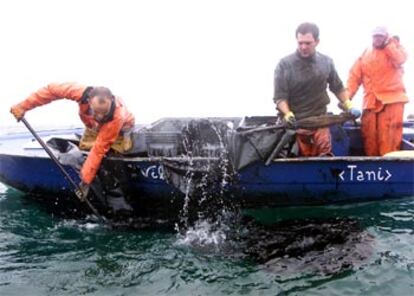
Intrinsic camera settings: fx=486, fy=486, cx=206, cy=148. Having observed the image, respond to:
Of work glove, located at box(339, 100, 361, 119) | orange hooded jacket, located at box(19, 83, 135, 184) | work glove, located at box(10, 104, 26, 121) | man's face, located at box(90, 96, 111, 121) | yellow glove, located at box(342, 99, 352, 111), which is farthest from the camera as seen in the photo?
yellow glove, located at box(342, 99, 352, 111)

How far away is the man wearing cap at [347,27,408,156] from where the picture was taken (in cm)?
607

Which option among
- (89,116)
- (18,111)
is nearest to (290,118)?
(89,116)

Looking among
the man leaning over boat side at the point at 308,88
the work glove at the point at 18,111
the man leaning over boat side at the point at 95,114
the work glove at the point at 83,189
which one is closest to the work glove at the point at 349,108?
the man leaning over boat side at the point at 308,88

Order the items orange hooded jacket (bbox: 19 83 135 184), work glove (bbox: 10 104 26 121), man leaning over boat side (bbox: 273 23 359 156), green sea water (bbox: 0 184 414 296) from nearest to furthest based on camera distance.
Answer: green sea water (bbox: 0 184 414 296)
orange hooded jacket (bbox: 19 83 135 184)
work glove (bbox: 10 104 26 121)
man leaning over boat side (bbox: 273 23 359 156)


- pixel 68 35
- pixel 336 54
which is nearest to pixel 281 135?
pixel 336 54

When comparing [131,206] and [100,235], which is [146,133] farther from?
[100,235]

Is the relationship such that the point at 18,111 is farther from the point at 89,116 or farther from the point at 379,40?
the point at 379,40

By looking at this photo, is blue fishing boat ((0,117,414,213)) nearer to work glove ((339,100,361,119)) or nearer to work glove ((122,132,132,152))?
work glove ((122,132,132,152))

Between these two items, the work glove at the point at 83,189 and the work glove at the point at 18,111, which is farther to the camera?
the work glove at the point at 18,111

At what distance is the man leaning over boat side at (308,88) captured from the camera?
566cm

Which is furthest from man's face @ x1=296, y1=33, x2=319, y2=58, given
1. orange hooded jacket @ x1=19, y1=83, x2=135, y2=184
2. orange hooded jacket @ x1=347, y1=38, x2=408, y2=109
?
orange hooded jacket @ x1=19, y1=83, x2=135, y2=184

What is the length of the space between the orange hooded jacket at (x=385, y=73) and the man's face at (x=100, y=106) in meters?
3.38

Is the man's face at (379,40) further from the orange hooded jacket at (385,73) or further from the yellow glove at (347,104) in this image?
the yellow glove at (347,104)

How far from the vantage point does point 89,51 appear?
19047mm
